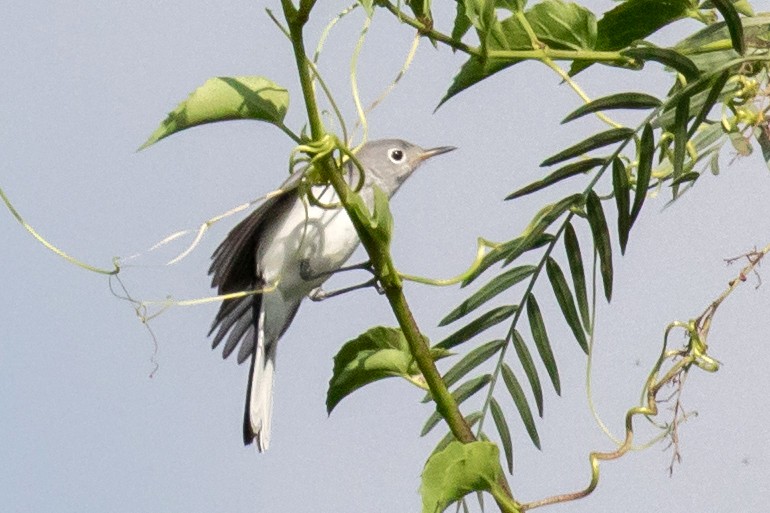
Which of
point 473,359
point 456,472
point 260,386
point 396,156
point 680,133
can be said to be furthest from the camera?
point 396,156

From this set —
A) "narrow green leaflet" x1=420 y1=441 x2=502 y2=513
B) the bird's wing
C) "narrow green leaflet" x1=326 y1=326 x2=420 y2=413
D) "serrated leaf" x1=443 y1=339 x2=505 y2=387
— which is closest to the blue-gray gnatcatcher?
the bird's wing

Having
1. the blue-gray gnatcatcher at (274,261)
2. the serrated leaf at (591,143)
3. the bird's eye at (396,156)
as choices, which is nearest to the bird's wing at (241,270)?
the blue-gray gnatcatcher at (274,261)

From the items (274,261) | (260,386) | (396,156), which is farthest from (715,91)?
(396,156)

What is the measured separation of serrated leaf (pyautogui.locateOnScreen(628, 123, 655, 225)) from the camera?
3.31ft

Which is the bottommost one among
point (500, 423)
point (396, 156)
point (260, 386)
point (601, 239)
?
point (500, 423)

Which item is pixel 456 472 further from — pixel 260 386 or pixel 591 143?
pixel 260 386

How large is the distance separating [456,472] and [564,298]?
1.16 feet

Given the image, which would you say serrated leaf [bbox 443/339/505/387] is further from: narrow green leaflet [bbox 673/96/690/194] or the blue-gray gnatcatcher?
the blue-gray gnatcatcher

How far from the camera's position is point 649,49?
38.2 inches

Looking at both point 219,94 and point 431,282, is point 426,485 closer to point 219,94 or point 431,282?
point 431,282

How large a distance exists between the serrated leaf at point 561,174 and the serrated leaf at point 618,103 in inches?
3.2

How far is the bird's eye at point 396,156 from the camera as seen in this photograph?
285cm

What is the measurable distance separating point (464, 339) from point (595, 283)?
0.50ft

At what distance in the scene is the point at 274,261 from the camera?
2.18 metres
